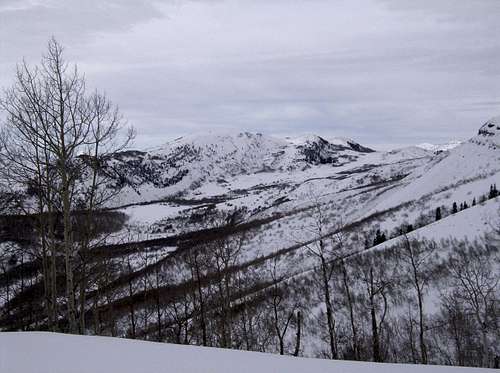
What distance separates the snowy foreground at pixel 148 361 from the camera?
4746mm

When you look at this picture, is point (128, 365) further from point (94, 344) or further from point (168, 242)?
point (168, 242)

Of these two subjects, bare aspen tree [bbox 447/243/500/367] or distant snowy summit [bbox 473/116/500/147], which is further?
distant snowy summit [bbox 473/116/500/147]

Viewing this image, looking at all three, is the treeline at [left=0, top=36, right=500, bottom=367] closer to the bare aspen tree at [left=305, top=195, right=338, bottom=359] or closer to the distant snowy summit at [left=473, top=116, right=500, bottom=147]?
the bare aspen tree at [left=305, top=195, right=338, bottom=359]

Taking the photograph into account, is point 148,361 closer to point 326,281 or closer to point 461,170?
point 326,281

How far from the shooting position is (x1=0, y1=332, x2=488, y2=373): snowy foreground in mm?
4746

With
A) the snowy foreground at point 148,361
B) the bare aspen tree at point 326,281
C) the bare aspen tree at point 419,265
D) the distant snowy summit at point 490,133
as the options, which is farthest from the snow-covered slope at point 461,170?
the snowy foreground at point 148,361

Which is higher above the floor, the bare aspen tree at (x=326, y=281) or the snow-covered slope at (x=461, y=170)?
the snow-covered slope at (x=461, y=170)

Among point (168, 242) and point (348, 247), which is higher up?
point (168, 242)

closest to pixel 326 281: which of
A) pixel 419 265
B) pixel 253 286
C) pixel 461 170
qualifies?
pixel 419 265

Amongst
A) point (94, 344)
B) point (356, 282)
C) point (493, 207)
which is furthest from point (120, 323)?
point (493, 207)

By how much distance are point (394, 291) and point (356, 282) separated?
11.4ft

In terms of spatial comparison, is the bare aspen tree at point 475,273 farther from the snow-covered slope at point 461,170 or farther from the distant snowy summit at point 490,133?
the distant snowy summit at point 490,133

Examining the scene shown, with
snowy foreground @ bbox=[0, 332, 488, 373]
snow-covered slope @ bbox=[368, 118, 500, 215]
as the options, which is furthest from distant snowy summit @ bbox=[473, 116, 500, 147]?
snowy foreground @ bbox=[0, 332, 488, 373]

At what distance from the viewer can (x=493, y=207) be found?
30.9 meters
